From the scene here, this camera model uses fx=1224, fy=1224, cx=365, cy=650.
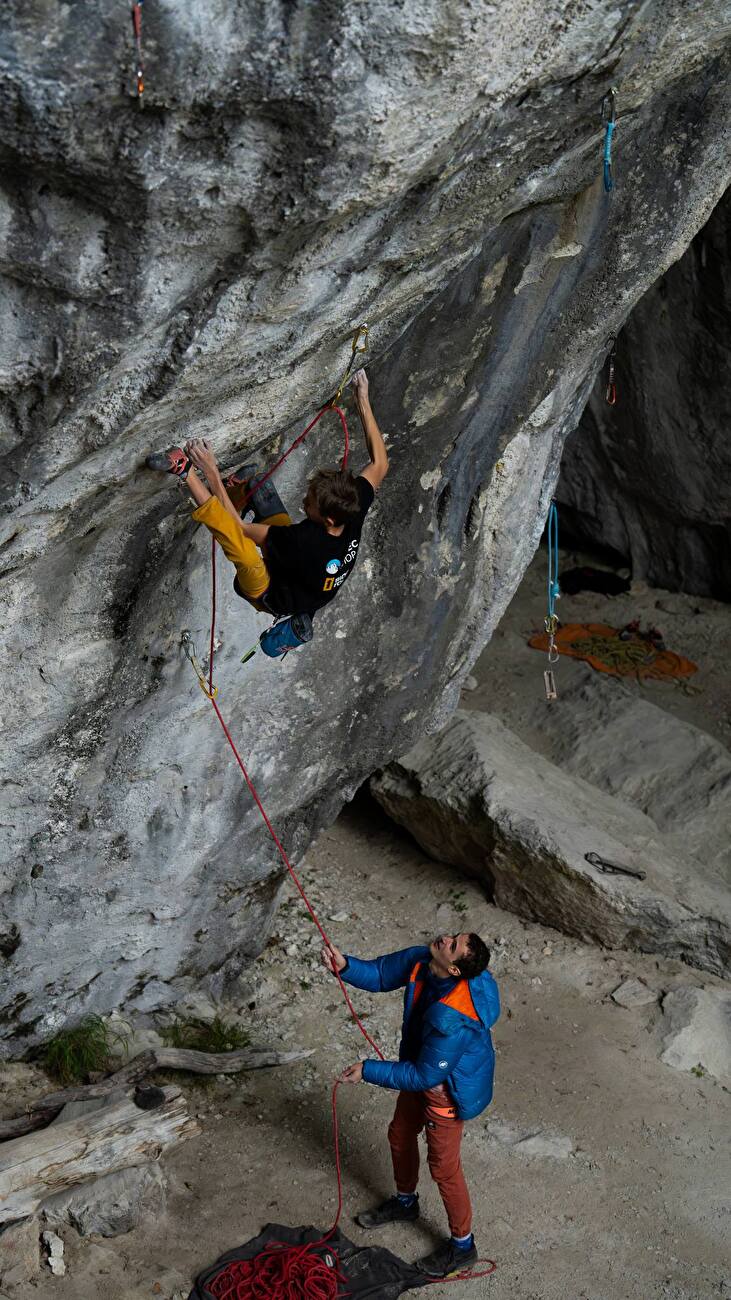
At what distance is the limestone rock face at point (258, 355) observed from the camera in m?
2.91

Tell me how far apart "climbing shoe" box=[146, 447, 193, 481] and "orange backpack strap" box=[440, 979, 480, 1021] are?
7.03 ft

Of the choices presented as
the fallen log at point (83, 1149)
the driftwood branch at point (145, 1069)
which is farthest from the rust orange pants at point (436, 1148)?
the driftwood branch at point (145, 1069)

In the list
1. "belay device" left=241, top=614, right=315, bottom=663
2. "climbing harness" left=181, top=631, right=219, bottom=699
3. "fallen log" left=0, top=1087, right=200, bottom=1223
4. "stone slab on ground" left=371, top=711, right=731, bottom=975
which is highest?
"belay device" left=241, top=614, right=315, bottom=663

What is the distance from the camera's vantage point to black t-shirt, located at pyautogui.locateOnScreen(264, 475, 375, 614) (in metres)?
4.23

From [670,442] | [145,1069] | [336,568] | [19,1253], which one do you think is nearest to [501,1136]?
[145,1069]

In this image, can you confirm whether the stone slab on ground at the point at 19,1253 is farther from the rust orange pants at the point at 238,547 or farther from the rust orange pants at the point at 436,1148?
the rust orange pants at the point at 238,547

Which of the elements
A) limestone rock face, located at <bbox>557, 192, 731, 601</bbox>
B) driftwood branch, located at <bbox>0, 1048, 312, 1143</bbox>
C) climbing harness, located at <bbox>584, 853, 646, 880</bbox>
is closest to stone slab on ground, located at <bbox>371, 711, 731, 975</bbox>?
climbing harness, located at <bbox>584, 853, 646, 880</bbox>

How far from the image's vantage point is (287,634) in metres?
4.69

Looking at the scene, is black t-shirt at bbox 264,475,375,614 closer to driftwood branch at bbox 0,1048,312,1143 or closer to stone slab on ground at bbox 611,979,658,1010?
driftwood branch at bbox 0,1048,312,1143

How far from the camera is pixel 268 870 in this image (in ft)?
21.0

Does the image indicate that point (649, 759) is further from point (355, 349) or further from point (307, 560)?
point (355, 349)

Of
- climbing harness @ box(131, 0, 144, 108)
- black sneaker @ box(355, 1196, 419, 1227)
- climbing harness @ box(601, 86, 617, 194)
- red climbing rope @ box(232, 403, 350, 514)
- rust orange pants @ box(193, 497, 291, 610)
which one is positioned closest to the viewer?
climbing harness @ box(131, 0, 144, 108)

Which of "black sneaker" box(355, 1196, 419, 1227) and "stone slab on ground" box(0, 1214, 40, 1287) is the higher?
"stone slab on ground" box(0, 1214, 40, 1287)

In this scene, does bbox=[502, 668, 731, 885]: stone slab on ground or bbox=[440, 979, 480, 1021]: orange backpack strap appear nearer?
bbox=[440, 979, 480, 1021]: orange backpack strap
